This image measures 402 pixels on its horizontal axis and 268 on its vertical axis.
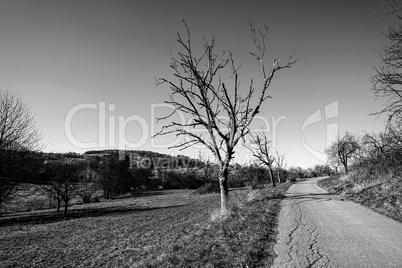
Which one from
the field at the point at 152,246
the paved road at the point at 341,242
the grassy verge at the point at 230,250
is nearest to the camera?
the paved road at the point at 341,242

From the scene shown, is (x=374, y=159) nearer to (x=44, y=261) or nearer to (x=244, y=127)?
(x=244, y=127)

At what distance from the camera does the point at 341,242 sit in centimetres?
512

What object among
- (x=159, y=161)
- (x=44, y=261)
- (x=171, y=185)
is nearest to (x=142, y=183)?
(x=171, y=185)

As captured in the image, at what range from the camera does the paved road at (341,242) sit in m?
4.11

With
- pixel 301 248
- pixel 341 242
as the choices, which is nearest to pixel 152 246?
pixel 301 248

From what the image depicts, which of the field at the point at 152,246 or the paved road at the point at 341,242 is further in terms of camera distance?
the field at the point at 152,246

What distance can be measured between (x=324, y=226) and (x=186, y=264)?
187 inches

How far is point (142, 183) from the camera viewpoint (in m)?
71.1

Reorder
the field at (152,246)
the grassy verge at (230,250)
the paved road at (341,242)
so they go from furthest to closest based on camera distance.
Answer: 1. the field at (152,246)
2. the grassy verge at (230,250)
3. the paved road at (341,242)

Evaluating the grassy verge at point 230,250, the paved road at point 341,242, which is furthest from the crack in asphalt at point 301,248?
the grassy verge at point 230,250

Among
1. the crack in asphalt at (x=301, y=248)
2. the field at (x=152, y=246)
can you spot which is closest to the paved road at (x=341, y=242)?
the crack in asphalt at (x=301, y=248)

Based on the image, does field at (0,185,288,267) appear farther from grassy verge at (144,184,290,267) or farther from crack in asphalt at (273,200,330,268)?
crack in asphalt at (273,200,330,268)

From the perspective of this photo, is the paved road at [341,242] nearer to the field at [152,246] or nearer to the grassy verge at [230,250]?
the grassy verge at [230,250]

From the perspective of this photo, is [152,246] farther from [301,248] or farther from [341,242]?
[341,242]
